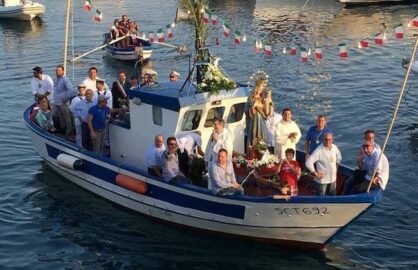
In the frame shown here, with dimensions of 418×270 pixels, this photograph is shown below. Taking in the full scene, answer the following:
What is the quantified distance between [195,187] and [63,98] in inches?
227

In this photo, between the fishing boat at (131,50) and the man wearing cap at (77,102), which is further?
the fishing boat at (131,50)

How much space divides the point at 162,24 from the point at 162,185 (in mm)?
29698

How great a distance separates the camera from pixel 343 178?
1332 cm

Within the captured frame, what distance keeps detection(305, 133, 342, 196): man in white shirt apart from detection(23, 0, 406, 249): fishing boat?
0.42 meters

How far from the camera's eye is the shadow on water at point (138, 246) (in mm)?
13180

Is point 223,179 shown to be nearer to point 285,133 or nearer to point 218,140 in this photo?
point 218,140

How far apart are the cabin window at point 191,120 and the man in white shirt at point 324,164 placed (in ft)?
9.61

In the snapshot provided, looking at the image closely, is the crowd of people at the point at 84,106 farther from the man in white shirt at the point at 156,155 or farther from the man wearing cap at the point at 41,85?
the man in white shirt at the point at 156,155

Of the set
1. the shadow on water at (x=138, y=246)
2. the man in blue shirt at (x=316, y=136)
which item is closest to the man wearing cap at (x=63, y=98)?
the shadow on water at (x=138, y=246)

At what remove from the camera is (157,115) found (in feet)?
47.0

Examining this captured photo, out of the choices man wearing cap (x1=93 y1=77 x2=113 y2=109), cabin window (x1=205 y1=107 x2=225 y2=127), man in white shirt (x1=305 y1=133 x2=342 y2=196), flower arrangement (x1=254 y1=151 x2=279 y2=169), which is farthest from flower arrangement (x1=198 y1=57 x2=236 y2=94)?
man wearing cap (x1=93 y1=77 x2=113 y2=109)

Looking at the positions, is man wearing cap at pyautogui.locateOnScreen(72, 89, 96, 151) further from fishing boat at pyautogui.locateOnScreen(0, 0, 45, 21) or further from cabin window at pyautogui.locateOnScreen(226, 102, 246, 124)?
fishing boat at pyautogui.locateOnScreen(0, 0, 45, 21)

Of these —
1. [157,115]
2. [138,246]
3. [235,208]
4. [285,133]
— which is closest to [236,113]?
[285,133]

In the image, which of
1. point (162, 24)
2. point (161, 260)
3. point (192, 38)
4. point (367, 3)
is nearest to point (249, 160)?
point (161, 260)
